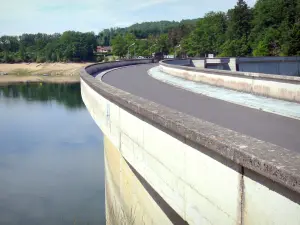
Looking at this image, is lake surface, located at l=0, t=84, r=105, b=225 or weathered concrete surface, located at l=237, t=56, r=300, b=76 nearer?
lake surface, located at l=0, t=84, r=105, b=225

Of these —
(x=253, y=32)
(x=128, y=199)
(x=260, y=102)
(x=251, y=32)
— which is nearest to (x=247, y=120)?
(x=260, y=102)

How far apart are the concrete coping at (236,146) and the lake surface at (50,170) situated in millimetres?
2409

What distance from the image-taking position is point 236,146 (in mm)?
3688

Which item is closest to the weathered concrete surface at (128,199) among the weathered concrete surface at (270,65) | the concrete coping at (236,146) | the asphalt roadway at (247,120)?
the concrete coping at (236,146)

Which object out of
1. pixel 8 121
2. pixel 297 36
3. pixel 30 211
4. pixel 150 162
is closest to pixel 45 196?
pixel 30 211

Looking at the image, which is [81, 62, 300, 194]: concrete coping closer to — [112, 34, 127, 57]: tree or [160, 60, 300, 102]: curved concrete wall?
[160, 60, 300, 102]: curved concrete wall

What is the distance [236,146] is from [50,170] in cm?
1739

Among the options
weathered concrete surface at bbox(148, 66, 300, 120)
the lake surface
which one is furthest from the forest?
weathered concrete surface at bbox(148, 66, 300, 120)

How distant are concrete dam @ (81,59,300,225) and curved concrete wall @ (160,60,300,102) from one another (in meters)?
0.04

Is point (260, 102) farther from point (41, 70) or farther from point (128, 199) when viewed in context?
point (41, 70)

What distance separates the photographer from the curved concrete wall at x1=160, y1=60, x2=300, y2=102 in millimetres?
11203

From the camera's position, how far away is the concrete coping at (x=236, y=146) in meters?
3.02

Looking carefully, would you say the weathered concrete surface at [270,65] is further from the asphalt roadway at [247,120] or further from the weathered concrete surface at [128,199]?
the weathered concrete surface at [128,199]

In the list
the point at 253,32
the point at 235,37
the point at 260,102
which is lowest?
the point at 260,102
